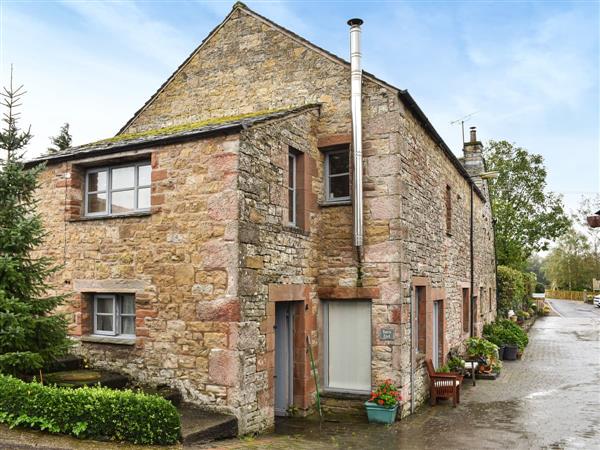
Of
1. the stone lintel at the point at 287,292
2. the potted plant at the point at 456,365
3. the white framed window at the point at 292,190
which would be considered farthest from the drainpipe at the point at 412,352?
the potted plant at the point at 456,365

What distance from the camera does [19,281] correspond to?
8.16 metres

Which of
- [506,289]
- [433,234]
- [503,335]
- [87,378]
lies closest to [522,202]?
[506,289]

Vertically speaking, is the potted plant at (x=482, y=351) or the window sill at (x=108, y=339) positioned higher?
the window sill at (x=108, y=339)

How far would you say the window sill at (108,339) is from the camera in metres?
9.06

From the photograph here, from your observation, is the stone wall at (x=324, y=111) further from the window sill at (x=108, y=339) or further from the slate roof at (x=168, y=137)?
the window sill at (x=108, y=339)

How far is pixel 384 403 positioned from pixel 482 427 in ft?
5.85

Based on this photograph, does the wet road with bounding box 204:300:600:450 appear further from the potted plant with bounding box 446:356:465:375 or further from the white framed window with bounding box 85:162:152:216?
the white framed window with bounding box 85:162:152:216

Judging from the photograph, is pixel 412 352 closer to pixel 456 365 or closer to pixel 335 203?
pixel 335 203

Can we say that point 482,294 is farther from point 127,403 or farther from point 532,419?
point 127,403

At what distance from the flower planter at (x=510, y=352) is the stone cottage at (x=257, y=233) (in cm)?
664

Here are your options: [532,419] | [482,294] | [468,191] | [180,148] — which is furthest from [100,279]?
[482,294]

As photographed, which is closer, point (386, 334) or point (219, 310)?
point (219, 310)

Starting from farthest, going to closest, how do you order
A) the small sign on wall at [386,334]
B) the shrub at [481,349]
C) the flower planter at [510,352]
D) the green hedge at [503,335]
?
the green hedge at [503,335], the flower planter at [510,352], the shrub at [481,349], the small sign on wall at [386,334]

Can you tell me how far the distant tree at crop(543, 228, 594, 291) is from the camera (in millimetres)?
66938
